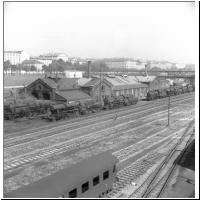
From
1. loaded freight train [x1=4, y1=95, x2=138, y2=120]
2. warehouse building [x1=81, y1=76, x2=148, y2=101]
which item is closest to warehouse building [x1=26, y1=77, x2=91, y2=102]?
warehouse building [x1=81, y1=76, x2=148, y2=101]

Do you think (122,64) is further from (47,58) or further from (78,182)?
(78,182)

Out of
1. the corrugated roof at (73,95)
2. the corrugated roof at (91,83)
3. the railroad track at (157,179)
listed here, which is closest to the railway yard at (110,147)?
the railroad track at (157,179)

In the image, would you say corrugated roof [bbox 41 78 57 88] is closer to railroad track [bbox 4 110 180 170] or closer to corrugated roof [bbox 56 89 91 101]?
corrugated roof [bbox 56 89 91 101]

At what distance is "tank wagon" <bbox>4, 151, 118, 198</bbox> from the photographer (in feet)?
34.7

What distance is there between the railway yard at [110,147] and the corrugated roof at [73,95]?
623cm

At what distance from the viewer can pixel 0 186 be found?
8547mm

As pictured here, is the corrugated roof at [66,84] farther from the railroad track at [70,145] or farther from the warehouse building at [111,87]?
the railroad track at [70,145]

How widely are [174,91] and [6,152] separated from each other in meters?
53.7

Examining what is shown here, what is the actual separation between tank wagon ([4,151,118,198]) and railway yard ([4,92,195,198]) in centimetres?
152

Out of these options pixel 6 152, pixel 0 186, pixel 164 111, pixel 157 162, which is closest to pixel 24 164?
pixel 6 152

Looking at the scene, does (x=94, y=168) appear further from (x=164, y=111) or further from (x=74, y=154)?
(x=164, y=111)

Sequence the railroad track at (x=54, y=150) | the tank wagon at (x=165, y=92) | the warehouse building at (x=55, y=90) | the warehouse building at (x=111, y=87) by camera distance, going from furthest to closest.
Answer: the tank wagon at (x=165, y=92) < the warehouse building at (x=111, y=87) < the warehouse building at (x=55, y=90) < the railroad track at (x=54, y=150)

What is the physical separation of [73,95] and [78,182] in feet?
108

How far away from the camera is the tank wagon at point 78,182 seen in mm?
10579
